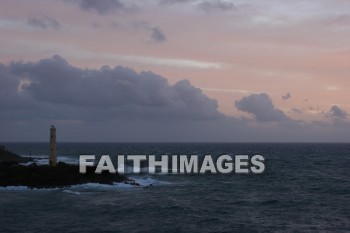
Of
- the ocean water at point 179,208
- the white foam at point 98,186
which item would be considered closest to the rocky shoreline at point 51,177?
the white foam at point 98,186

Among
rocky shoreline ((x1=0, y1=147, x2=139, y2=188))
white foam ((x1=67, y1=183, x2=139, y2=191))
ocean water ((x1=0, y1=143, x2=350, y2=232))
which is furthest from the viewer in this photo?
rocky shoreline ((x1=0, y1=147, x2=139, y2=188))

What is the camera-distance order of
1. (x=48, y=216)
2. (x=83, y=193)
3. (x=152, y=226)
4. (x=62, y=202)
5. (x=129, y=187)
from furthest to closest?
(x=129, y=187) < (x=83, y=193) < (x=62, y=202) < (x=48, y=216) < (x=152, y=226)

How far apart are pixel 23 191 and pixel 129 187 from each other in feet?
44.3

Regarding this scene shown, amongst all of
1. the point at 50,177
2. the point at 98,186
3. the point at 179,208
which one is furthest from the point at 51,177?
the point at 179,208

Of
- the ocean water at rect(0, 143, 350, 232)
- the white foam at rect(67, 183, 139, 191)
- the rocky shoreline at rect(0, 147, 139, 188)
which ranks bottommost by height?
the ocean water at rect(0, 143, 350, 232)

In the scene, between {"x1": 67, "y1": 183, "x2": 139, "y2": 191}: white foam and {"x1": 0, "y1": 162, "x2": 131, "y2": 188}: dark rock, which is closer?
{"x1": 67, "y1": 183, "x2": 139, "y2": 191}: white foam

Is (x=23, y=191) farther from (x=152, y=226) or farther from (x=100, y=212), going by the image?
(x=152, y=226)

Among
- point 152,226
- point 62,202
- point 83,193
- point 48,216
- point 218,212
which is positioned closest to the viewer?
point 152,226

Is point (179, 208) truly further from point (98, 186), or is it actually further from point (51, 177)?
point (51, 177)

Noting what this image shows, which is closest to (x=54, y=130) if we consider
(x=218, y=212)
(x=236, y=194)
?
(x=236, y=194)

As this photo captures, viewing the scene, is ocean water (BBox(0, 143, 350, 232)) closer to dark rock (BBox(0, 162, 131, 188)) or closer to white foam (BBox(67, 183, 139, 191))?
white foam (BBox(67, 183, 139, 191))

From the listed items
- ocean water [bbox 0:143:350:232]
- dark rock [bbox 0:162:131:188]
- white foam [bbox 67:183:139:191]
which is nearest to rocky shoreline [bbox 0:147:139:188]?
dark rock [bbox 0:162:131:188]

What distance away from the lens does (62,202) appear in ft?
160

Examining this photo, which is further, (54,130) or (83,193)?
(54,130)
